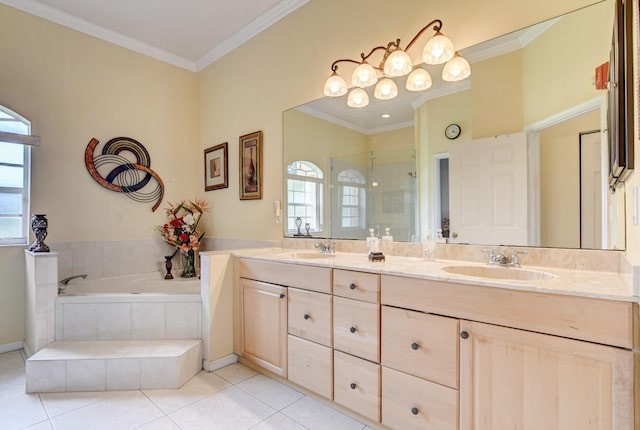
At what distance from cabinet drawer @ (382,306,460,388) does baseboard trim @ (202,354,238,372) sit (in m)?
1.35

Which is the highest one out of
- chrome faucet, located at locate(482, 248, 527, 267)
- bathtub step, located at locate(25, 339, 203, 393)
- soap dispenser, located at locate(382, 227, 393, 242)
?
soap dispenser, located at locate(382, 227, 393, 242)

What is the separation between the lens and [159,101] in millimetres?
3387

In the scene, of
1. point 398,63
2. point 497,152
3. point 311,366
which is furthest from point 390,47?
point 311,366

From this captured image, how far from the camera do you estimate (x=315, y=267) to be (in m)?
1.80

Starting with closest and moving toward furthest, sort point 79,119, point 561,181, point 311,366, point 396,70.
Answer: point 561,181 < point 311,366 < point 396,70 < point 79,119

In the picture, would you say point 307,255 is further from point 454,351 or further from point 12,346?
point 12,346

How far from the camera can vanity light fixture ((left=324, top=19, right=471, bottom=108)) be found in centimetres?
178

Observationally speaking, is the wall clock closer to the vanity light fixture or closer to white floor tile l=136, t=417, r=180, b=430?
the vanity light fixture

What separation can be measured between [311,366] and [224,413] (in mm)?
543

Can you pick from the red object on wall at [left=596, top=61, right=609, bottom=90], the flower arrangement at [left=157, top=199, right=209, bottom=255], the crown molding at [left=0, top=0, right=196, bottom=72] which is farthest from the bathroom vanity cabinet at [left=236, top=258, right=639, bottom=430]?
the crown molding at [left=0, top=0, right=196, bottom=72]

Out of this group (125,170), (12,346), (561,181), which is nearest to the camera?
(561,181)

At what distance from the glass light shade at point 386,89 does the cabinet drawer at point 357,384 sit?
1.64m

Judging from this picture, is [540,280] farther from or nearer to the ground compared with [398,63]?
nearer to the ground

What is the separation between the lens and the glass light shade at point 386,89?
6.82ft
